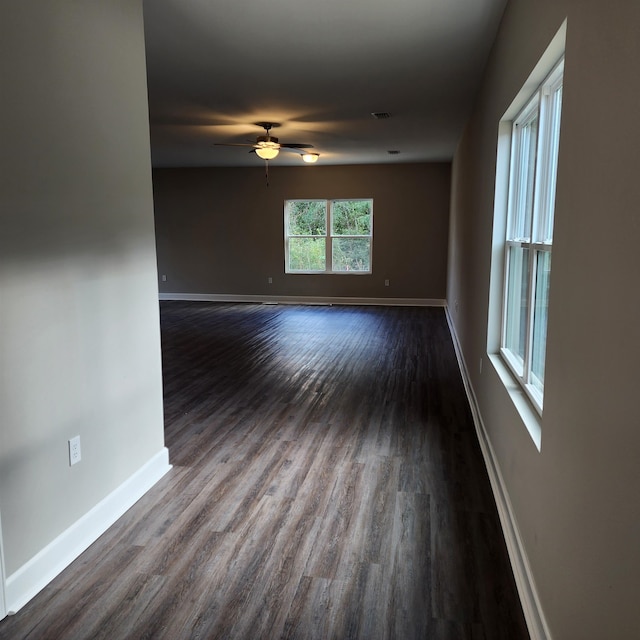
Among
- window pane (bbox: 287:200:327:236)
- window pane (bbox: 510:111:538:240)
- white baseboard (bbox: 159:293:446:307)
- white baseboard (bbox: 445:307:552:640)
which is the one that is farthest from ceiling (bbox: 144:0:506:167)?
white baseboard (bbox: 159:293:446:307)

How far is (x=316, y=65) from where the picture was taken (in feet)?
12.9

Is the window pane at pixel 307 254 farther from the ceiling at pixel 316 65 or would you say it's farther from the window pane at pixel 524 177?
the window pane at pixel 524 177

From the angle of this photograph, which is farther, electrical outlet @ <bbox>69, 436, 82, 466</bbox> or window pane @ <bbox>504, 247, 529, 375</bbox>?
window pane @ <bbox>504, 247, 529, 375</bbox>

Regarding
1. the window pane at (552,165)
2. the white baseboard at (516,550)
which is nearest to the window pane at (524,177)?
the window pane at (552,165)

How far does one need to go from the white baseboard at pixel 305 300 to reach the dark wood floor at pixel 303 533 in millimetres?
5335

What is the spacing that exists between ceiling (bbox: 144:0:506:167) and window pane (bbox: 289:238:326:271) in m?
3.50

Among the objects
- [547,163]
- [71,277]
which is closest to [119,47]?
[71,277]

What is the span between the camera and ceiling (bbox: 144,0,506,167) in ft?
9.91

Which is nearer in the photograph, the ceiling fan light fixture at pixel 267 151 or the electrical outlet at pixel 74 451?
the electrical outlet at pixel 74 451

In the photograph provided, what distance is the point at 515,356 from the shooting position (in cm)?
289

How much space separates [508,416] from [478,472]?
25.3 inches

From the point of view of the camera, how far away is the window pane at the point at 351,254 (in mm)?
10094

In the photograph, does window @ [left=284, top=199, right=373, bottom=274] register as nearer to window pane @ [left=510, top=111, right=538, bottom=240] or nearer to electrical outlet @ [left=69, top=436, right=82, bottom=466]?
window pane @ [left=510, top=111, right=538, bottom=240]

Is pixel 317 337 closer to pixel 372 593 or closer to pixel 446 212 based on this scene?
pixel 446 212
